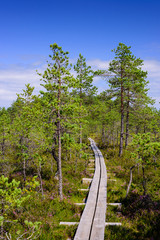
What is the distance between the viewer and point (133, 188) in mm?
14773

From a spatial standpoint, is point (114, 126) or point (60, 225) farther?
point (114, 126)

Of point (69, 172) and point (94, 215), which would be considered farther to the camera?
point (69, 172)

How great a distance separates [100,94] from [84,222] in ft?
58.0

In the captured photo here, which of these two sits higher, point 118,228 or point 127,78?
point 127,78

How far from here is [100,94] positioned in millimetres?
23656

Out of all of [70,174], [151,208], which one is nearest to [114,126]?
[70,174]

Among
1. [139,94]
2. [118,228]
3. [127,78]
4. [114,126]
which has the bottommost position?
[118,228]

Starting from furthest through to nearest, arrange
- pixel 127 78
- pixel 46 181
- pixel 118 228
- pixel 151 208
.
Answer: pixel 127 78, pixel 46 181, pixel 151 208, pixel 118 228

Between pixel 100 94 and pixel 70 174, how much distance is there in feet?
41.4

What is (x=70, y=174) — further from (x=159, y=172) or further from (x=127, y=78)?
(x=127, y=78)

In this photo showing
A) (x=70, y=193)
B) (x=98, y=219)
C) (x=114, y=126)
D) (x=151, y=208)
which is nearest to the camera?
(x=98, y=219)

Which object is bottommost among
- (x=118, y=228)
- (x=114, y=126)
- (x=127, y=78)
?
(x=118, y=228)

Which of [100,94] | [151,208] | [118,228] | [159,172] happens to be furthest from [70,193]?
[100,94]

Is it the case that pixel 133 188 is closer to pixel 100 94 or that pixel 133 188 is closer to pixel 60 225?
pixel 60 225
